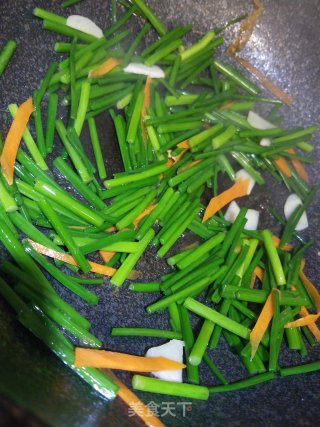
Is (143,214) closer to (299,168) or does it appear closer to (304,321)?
(304,321)

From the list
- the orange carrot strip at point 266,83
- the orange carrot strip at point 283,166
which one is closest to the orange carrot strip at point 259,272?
the orange carrot strip at point 283,166

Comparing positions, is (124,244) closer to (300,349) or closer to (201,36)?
(300,349)

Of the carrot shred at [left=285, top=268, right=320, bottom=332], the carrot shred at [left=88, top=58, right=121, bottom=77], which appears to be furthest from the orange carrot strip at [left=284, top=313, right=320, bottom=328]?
the carrot shred at [left=88, top=58, right=121, bottom=77]

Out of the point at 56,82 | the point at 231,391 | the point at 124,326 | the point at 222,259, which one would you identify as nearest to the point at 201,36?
the point at 56,82

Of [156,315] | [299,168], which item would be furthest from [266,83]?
[156,315]

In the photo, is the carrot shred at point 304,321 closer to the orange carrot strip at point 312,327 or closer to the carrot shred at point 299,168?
the orange carrot strip at point 312,327

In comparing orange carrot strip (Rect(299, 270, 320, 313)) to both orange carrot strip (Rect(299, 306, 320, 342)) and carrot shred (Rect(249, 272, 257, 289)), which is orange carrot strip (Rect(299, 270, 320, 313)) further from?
carrot shred (Rect(249, 272, 257, 289))
